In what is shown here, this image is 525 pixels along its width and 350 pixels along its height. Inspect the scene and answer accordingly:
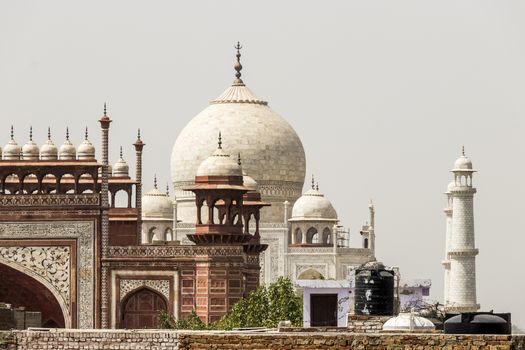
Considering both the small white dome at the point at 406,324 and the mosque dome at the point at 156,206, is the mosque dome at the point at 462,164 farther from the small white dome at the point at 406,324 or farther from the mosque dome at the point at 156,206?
the small white dome at the point at 406,324

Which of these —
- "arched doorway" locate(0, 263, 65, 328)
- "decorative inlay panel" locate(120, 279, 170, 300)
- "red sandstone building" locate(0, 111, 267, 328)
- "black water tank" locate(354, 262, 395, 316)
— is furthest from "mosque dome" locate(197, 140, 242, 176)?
"black water tank" locate(354, 262, 395, 316)

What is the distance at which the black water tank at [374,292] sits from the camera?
28.9 metres

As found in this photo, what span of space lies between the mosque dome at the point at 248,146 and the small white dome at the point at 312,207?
4.30ft

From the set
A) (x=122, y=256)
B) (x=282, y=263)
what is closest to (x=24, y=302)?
(x=122, y=256)

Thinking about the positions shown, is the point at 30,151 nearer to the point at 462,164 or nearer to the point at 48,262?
the point at 48,262

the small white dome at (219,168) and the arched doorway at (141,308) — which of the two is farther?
the small white dome at (219,168)

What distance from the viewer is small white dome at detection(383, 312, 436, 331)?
23578 mm

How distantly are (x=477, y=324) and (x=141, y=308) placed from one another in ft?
109

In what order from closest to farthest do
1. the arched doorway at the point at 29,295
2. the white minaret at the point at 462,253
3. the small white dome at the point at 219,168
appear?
the arched doorway at the point at 29,295 < the small white dome at the point at 219,168 < the white minaret at the point at 462,253

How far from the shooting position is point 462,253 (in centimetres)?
7712

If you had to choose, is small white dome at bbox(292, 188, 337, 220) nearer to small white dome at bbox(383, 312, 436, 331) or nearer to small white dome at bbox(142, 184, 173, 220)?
small white dome at bbox(142, 184, 173, 220)

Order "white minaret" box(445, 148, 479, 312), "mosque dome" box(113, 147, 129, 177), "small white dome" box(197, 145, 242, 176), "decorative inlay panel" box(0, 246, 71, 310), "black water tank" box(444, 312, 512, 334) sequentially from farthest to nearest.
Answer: "white minaret" box(445, 148, 479, 312), "mosque dome" box(113, 147, 129, 177), "small white dome" box(197, 145, 242, 176), "decorative inlay panel" box(0, 246, 71, 310), "black water tank" box(444, 312, 512, 334)

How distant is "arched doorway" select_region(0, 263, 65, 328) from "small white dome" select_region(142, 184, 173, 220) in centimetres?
2499

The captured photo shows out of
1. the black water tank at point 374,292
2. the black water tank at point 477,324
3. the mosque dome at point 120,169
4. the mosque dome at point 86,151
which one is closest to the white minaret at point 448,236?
the mosque dome at point 120,169
